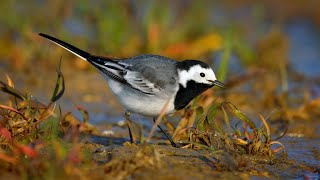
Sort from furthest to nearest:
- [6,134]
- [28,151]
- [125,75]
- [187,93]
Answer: [125,75] < [187,93] < [6,134] < [28,151]

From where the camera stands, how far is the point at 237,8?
14.7 meters

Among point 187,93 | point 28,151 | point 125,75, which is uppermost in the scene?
point 125,75

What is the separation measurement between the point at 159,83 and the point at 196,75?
0.37 metres

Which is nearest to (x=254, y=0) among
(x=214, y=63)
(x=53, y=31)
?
(x=214, y=63)

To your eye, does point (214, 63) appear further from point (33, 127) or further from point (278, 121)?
point (33, 127)

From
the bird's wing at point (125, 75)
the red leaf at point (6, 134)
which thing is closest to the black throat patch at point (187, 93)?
the bird's wing at point (125, 75)

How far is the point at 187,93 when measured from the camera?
271 inches

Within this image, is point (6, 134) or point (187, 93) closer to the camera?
point (6, 134)

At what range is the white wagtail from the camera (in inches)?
269

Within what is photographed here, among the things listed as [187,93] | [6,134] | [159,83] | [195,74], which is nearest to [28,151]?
[6,134]

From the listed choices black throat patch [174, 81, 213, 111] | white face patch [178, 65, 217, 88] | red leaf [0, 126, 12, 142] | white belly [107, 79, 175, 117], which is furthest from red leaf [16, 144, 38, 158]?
white face patch [178, 65, 217, 88]

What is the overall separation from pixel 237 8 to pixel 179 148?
28.1ft

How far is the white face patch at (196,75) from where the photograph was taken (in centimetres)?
691

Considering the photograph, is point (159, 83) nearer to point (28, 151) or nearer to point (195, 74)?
point (195, 74)
